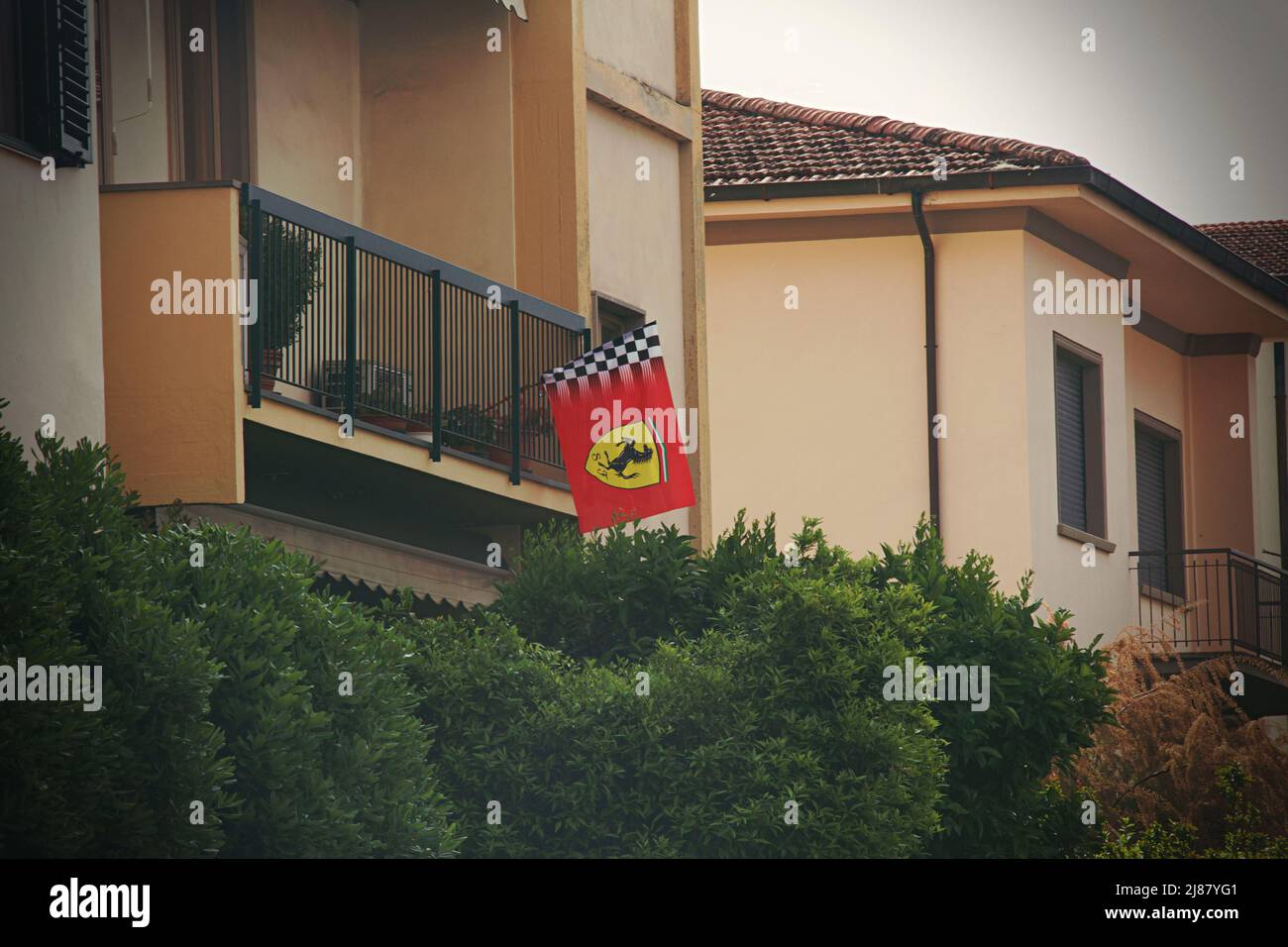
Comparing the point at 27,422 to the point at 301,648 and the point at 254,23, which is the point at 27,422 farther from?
the point at 254,23

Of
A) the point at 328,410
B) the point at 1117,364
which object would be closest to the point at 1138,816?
the point at 1117,364

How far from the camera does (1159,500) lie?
28500 millimetres

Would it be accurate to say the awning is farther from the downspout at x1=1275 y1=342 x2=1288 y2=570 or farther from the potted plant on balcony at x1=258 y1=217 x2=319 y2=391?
the downspout at x1=1275 y1=342 x2=1288 y2=570

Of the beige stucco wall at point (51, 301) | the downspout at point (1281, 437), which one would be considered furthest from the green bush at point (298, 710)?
the downspout at point (1281, 437)

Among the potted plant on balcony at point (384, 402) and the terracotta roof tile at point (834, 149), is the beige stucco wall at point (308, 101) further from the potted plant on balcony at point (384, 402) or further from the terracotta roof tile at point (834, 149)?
the terracotta roof tile at point (834, 149)

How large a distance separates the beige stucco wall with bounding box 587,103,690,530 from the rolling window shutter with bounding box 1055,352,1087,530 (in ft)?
18.0

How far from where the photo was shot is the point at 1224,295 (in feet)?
89.8

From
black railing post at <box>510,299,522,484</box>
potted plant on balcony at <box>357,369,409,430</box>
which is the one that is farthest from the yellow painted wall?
black railing post at <box>510,299,522,484</box>

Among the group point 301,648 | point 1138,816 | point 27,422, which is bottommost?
point 1138,816

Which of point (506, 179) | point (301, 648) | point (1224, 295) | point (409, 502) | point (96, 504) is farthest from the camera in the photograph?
point (1224, 295)

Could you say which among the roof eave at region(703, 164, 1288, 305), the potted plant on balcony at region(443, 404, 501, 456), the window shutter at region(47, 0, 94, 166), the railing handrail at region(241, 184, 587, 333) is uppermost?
the roof eave at region(703, 164, 1288, 305)

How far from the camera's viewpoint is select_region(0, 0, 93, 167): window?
12.3 meters

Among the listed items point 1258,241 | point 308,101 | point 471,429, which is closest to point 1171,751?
point 471,429
